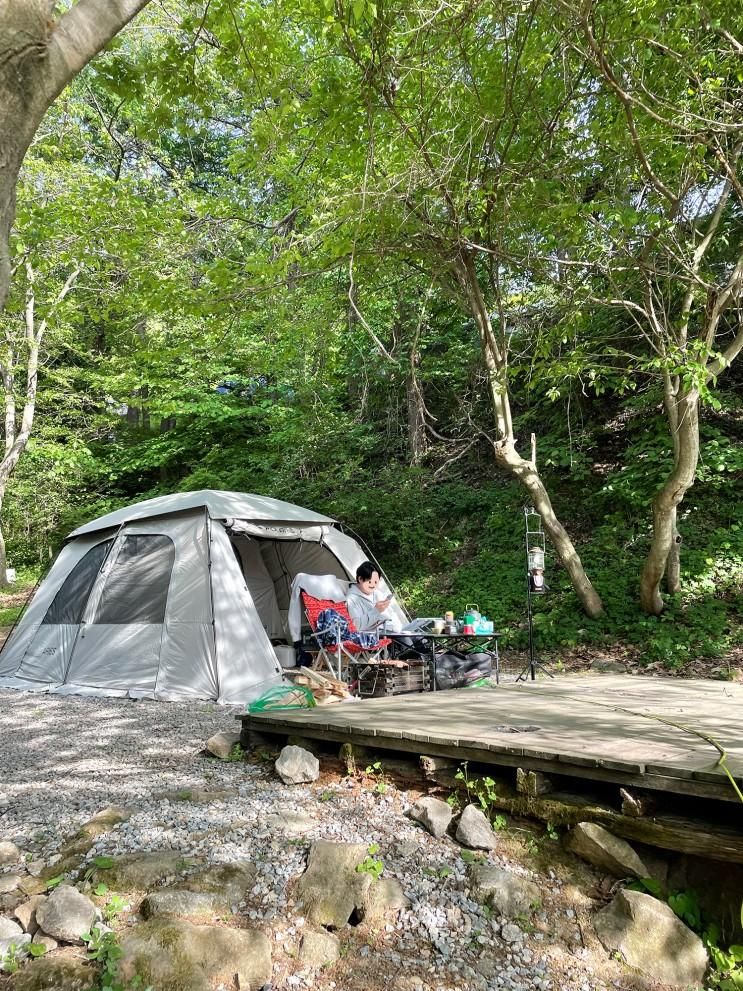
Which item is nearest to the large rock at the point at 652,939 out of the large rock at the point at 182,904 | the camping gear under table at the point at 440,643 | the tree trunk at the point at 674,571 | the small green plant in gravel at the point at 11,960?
the large rock at the point at 182,904

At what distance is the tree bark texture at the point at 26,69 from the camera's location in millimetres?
2076

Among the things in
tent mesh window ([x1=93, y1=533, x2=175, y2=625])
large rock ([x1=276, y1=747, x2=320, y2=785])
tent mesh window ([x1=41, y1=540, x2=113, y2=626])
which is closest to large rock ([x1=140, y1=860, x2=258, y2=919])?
large rock ([x1=276, y1=747, x2=320, y2=785])

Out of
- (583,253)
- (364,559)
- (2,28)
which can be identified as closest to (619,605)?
(364,559)

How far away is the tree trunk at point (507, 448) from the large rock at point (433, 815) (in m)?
4.62

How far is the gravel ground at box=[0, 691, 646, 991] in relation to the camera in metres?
2.06

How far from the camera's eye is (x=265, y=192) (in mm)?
9445

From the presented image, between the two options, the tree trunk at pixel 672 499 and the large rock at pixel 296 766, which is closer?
the large rock at pixel 296 766

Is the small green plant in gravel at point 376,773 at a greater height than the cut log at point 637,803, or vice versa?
the cut log at point 637,803

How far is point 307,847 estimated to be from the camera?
2.58 metres

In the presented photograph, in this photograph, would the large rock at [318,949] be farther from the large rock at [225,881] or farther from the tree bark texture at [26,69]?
the tree bark texture at [26,69]

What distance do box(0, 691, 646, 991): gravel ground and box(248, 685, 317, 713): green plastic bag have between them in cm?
41

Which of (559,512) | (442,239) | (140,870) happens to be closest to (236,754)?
(140,870)

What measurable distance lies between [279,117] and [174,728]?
4514mm

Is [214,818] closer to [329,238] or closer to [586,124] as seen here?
[329,238]
